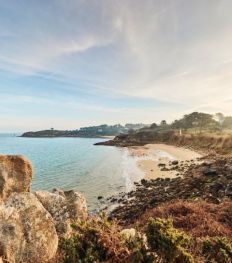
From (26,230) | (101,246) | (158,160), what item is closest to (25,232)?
(26,230)

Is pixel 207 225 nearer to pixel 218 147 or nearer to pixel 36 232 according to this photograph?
pixel 36 232

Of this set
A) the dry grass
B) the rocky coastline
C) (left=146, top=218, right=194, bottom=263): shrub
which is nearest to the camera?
(left=146, top=218, right=194, bottom=263): shrub

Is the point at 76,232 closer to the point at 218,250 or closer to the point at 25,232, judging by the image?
the point at 25,232

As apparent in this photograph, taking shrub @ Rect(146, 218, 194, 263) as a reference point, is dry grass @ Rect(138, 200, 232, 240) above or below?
below

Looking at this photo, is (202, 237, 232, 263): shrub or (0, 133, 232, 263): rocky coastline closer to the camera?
(0, 133, 232, 263): rocky coastline

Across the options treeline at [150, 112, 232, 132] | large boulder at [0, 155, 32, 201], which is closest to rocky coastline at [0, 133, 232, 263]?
large boulder at [0, 155, 32, 201]

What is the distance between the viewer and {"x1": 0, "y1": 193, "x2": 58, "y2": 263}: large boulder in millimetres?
6020

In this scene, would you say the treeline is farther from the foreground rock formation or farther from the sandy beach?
the foreground rock formation

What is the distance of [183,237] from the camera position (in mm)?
4797

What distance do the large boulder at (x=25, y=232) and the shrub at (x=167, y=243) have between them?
2.69 m

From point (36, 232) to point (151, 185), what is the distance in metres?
24.8

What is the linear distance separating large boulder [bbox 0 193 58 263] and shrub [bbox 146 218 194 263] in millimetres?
2690

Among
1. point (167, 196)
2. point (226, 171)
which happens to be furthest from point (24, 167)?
point (226, 171)

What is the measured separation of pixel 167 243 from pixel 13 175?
19.5 feet
